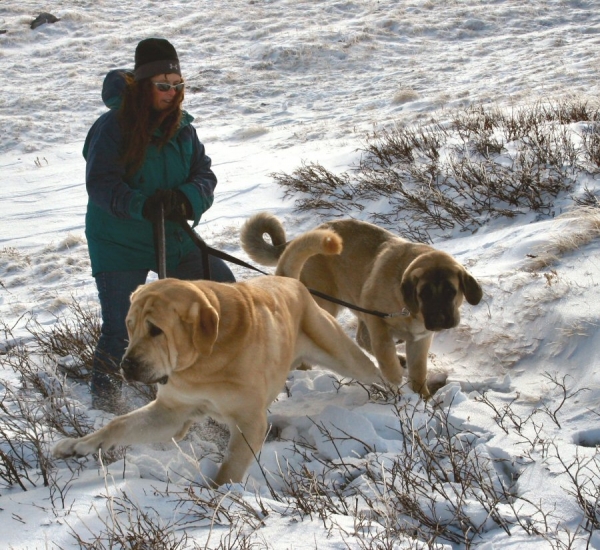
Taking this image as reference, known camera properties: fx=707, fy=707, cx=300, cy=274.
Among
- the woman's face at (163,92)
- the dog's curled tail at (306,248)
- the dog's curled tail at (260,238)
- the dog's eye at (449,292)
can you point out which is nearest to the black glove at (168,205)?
the woman's face at (163,92)

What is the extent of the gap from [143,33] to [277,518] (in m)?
20.0

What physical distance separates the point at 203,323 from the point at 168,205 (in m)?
1.48

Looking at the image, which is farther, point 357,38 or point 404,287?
point 357,38

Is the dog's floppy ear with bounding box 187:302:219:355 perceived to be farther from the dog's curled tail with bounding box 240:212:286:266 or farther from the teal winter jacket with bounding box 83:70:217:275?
the dog's curled tail with bounding box 240:212:286:266

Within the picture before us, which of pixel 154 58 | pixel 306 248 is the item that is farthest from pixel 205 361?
pixel 154 58

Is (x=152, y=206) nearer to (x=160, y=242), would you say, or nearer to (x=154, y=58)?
(x=160, y=242)

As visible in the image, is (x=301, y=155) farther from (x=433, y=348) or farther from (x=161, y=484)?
(x=161, y=484)

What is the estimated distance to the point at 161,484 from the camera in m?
3.34

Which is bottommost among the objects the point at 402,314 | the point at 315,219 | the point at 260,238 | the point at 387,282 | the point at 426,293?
the point at 315,219

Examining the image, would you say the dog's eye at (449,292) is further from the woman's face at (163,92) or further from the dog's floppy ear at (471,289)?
the woman's face at (163,92)

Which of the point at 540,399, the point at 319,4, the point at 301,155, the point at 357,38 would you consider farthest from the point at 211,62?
the point at 540,399

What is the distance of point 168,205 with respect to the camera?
4590mm

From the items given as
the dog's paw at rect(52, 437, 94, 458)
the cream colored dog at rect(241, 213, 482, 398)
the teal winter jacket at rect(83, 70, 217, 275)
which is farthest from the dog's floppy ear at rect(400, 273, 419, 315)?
the dog's paw at rect(52, 437, 94, 458)

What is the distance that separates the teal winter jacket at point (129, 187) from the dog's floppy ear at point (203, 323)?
1.34 metres
